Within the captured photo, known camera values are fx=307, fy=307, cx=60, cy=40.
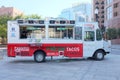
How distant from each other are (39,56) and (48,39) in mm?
1259

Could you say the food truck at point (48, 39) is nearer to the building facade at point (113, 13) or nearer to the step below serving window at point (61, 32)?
the step below serving window at point (61, 32)

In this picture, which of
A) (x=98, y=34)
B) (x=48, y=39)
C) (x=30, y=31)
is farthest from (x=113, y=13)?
(x=30, y=31)

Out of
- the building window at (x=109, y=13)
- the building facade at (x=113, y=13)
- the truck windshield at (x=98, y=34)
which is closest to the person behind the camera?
the truck windshield at (x=98, y=34)

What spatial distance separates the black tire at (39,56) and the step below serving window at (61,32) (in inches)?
50.9

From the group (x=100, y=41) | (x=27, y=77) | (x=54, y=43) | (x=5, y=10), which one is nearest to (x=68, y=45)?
(x=54, y=43)

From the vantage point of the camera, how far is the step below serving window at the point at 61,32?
20172mm

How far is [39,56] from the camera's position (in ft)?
65.6

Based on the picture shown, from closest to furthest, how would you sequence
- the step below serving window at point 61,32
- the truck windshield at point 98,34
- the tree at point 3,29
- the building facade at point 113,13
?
the step below serving window at point 61,32, the truck windshield at point 98,34, the tree at point 3,29, the building facade at point 113,13

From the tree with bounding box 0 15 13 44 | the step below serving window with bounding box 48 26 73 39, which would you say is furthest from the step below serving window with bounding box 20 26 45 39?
the tree with bounding box 0 15 13 44

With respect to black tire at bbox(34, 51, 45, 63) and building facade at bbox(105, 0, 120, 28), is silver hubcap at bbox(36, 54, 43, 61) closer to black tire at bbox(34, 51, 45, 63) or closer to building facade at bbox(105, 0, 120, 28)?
black tire at bbox(34, 51, 45, 63)

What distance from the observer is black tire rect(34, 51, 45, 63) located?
65.3ft

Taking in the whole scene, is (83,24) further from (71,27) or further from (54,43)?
(54,43)

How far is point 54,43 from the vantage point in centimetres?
2014

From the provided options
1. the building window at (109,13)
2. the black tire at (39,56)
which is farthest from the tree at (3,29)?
the black tire at (39,56)
